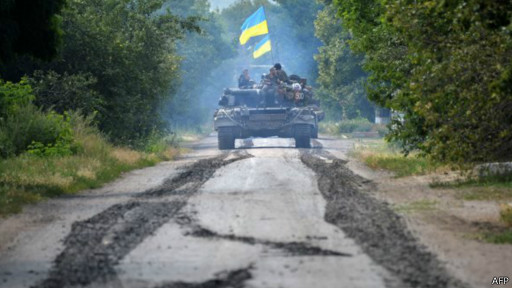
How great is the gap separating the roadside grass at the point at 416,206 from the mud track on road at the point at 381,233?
0.18 meters

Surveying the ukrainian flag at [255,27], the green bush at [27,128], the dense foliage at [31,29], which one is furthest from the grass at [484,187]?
the ukrainian flag at [255,27]

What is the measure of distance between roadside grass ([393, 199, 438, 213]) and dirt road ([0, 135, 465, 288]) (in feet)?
0.93

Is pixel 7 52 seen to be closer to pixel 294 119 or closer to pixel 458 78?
pixel 458 78

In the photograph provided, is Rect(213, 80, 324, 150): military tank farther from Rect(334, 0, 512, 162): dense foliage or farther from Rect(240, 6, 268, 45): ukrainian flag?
Rect(334, 0, 512, 162): dense foliage

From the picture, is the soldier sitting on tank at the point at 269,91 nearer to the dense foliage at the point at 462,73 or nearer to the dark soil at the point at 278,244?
the dense foliage at the point at 462,73

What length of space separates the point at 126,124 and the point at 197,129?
39.9 metres

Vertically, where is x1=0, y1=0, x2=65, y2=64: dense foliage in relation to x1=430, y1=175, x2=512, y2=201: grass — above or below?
above

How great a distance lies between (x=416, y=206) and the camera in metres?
14.0

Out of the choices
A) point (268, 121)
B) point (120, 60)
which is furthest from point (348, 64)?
point (120, 60)

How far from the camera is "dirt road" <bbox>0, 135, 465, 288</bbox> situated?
856 cm

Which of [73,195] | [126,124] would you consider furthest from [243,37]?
[73,195]

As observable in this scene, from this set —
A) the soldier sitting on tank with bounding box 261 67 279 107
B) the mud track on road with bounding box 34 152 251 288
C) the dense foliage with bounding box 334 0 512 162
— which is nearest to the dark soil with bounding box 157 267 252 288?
the mud track on road with bounding box 34 152 251 288

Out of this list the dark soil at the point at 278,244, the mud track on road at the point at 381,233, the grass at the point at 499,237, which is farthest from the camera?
the grass at the point at 499,237

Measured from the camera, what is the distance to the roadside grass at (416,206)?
1349cm
